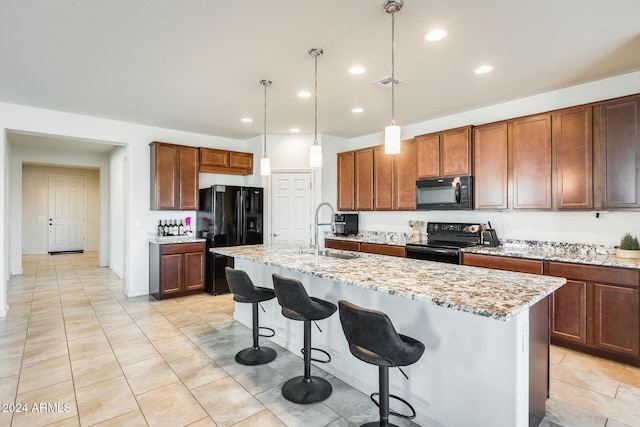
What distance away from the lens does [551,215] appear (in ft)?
12.1

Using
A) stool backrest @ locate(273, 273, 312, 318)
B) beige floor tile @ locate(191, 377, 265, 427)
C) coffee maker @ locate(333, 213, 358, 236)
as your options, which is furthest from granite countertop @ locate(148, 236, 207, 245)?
stool backrest @ locate(273, 273, 312, 318)

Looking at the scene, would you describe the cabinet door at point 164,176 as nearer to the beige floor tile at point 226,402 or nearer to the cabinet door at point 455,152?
the beige floor tile at point 226,402

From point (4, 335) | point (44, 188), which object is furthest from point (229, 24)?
point (44, 188)

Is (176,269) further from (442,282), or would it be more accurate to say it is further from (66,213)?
(66,213)

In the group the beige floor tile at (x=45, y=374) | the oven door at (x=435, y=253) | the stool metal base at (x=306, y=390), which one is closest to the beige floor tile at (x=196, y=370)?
the stool metal base at (x=306, y=390)

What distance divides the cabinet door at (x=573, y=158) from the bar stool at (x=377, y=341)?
8.89 feet

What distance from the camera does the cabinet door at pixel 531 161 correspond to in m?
3.51

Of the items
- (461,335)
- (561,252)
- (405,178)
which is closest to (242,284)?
(461,335)

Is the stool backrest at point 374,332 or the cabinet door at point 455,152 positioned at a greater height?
the cabinet door at point 455,152

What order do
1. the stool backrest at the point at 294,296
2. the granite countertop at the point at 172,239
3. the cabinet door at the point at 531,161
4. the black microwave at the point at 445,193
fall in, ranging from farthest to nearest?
the granite countertop at the point at 172,239
the black microwave at the point at 445,193
the cabinet door at the point at 531,161
the stool backrest at the point at 294,296

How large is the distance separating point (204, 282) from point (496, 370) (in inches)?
179

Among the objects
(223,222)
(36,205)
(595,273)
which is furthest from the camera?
(36,205)

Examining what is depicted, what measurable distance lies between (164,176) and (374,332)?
4534 mm

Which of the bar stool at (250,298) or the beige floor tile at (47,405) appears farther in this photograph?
the bar stool at (250,298)
